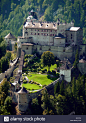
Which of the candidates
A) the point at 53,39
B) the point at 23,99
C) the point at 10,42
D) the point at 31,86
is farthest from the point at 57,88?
the point at 10,42

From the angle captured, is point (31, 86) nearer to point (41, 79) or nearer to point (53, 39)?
point (41, 79)

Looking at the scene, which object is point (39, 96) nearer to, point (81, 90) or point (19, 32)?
point (81, 90)

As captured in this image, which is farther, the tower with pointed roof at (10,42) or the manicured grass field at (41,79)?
the tower with pointed roof at (10,42)

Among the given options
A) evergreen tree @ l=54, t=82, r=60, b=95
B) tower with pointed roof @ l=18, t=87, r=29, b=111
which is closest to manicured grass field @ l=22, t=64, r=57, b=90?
evergreen tree @ l=54, t=82, r=60, b=95

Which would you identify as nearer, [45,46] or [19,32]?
[45,46]

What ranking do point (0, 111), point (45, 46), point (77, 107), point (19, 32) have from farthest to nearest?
point (19, 32)
point (45, 46)
point (77, 107)
point (0, 111)

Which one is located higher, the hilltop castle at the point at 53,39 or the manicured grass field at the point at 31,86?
the hilltop castle at the point at 53,39

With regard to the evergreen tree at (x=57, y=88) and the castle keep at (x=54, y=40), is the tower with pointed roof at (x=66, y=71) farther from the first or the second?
the castle keep at (x=54, y=40)

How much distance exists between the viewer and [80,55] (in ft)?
372

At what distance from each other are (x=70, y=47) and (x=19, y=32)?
88572 mm

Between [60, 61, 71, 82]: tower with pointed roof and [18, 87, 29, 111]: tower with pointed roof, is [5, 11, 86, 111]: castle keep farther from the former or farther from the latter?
[18, 87, 29, 111]: tower with pointed roof

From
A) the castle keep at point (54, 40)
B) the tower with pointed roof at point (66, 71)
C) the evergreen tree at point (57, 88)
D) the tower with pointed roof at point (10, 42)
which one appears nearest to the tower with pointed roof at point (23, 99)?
the evergreen tree at point (57, 88)

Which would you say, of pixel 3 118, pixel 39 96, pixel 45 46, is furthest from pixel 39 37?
pixel 3 118

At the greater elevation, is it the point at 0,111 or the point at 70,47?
the point at 70,47
